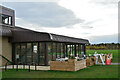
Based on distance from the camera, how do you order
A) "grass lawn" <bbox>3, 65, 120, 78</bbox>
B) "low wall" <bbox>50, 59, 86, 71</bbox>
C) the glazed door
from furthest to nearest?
the glazed door → "low wall" <bbox>50, 59, 86, 71</bbox> → "grass lawn" <bbox>3, 65, 120, 78</bbox>

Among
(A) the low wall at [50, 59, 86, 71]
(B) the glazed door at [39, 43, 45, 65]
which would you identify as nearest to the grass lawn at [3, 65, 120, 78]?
(A) the low wall at [50, 59, 86, 71]

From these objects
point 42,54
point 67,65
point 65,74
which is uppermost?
point 42,54

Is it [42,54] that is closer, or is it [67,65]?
[67,65]

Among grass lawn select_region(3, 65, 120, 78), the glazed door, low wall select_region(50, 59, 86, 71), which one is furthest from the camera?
the glazed door

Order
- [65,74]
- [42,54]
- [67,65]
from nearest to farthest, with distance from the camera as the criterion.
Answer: [65,74]
[67,65]
[42,54]

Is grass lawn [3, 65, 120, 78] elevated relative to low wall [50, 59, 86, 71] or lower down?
lower down

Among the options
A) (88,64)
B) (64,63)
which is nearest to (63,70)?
(64,63)

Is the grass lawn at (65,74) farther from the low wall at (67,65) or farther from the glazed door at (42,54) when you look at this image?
the glazed door at (42,54)

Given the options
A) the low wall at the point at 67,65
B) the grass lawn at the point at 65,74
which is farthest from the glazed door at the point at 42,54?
the grass lawn at the point at 65,74

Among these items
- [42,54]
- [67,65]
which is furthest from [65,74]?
[42,54]

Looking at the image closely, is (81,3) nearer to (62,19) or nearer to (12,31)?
(62,19)

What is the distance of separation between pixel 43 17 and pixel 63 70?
11210mm

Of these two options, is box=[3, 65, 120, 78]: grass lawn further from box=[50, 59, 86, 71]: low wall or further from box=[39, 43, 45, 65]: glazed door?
box=[39, 43, 45, 65]: glazed door

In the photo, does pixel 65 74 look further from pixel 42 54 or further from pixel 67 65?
pixel 42 54
